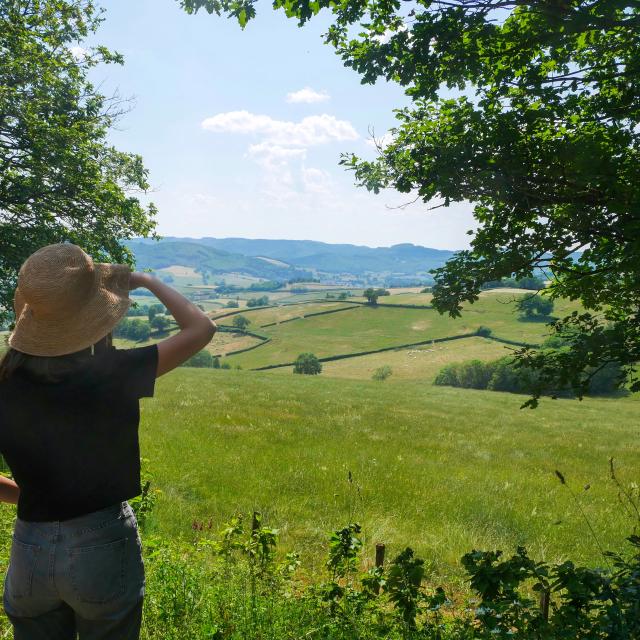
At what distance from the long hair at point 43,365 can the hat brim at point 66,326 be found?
4 cm

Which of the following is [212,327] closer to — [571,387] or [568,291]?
[571,387]

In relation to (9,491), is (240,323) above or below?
below

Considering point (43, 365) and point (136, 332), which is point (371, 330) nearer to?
point (136, 332)

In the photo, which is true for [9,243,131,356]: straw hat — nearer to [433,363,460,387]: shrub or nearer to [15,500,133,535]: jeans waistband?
[15,500,133,535]: jeans waistband

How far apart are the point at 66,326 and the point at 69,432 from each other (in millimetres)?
495

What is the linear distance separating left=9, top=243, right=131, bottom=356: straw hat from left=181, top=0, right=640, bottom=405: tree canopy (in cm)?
→ 379

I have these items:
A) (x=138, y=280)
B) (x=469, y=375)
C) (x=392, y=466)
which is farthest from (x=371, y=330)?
(x=138, y=280)

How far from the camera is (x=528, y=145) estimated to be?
5152mm

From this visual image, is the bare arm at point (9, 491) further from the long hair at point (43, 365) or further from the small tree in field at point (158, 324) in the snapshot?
the small tree in field at point (158, 324)

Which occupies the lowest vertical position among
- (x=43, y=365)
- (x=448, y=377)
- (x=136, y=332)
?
(x=136, y=332)

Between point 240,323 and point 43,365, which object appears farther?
point 240,323

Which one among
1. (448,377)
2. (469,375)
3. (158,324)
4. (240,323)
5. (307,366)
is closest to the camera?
(469,375)

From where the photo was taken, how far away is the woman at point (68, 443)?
229cm

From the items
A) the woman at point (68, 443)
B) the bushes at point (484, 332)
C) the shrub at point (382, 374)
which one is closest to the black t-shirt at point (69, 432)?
the woman at point (68, 443)
